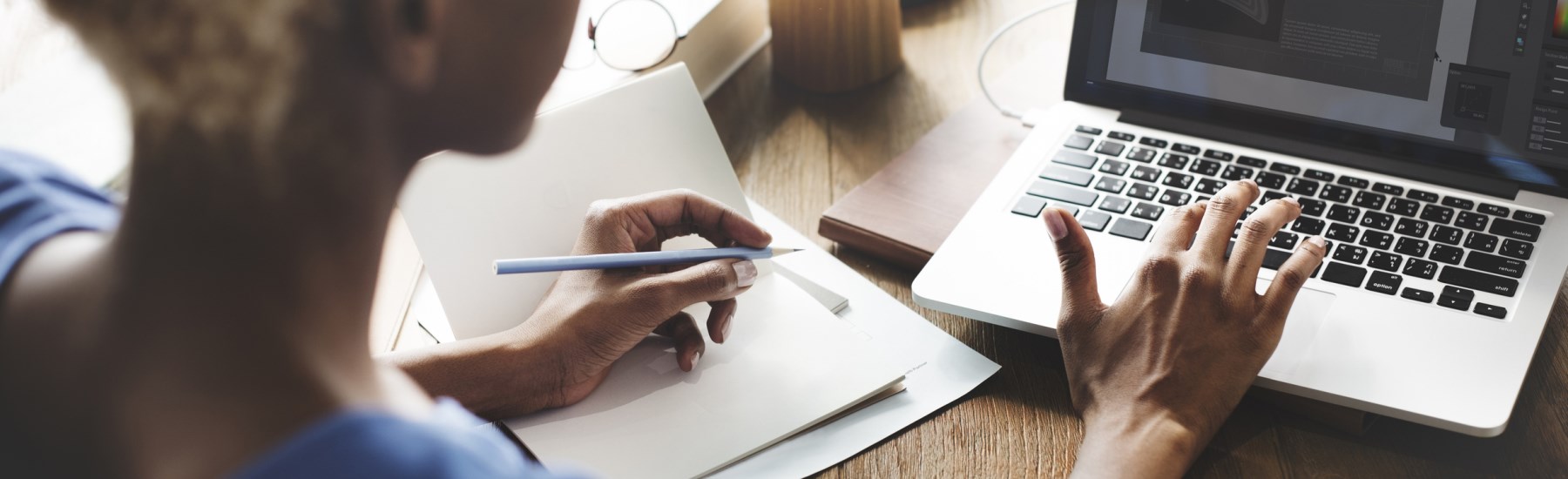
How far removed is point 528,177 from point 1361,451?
0.60 m

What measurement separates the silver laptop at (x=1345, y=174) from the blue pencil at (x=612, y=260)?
0.15 meters

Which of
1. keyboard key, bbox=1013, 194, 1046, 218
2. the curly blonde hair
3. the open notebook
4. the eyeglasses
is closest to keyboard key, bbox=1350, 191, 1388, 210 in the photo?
keyboard key, bbox=1013, 194, 1046, 218

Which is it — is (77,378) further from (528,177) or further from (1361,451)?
(1361,451)

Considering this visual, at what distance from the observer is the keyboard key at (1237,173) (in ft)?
2.80

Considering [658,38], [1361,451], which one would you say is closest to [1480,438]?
[1361,451]

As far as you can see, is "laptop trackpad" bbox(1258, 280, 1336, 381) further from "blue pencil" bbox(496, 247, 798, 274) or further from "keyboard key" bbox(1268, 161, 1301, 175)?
"blue pencil" bbox(496, 247, 798, 274)

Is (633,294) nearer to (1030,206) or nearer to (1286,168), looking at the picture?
(1030,206)

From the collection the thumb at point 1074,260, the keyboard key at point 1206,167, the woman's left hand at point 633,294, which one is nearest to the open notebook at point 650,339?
the woman's left hand at point 633,294

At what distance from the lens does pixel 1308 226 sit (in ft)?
2.59

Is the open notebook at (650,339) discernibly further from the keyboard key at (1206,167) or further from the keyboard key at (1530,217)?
the keyboard key at (1530,217)

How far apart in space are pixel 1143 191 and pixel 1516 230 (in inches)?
10.2

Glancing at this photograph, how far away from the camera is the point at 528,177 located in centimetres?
80

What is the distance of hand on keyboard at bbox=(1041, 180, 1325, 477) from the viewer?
652mm

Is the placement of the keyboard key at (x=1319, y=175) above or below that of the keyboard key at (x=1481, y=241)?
above
